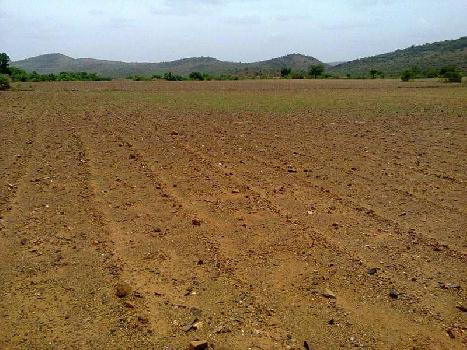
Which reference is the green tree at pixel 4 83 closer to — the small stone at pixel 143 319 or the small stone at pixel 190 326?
the small stone at pixel 143 319

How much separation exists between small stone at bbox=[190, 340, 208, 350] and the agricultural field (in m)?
0.09

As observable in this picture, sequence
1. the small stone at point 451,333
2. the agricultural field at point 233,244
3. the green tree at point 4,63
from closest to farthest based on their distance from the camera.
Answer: the small stone at point 451,333 < the agricultural field at point 233,244 < the green tree at point 4,63

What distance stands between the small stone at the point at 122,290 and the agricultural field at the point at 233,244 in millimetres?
30

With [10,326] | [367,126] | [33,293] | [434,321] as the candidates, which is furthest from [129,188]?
[367,126]

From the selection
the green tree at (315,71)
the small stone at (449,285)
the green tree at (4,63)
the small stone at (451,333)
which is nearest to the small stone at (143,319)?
the small stone at (451,333)

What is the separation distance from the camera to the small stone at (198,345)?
3.53m

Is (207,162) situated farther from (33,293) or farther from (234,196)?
(33,293)

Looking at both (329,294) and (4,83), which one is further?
(4,83)

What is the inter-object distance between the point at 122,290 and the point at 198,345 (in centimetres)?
109

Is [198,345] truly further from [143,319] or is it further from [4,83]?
[4,83]

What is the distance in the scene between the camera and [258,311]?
159 inches

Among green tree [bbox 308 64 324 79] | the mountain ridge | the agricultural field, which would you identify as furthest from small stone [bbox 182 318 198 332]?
the mountain ridge

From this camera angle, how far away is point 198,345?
139 inches

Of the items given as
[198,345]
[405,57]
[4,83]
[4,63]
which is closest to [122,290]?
[198,345]
